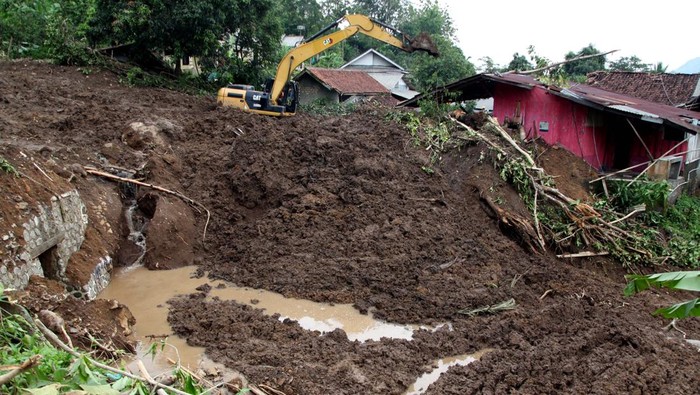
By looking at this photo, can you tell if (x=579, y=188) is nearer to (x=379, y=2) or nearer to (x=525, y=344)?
(x=525, y=344)

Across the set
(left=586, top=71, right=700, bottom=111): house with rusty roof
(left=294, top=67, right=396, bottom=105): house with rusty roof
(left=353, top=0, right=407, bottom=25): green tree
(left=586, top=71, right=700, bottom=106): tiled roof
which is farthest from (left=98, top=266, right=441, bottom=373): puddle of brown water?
(left=353, top=0, right=407, bottom=25): green tree

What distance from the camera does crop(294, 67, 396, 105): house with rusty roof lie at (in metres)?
24.9

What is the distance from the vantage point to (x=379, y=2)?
169ft

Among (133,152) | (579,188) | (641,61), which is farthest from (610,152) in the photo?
(641,61)

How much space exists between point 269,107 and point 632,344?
1083cm

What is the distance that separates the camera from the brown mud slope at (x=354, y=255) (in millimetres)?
6434

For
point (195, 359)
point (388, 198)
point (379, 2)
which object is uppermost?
point (379, 2)

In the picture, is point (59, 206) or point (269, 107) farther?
point (269, 107)

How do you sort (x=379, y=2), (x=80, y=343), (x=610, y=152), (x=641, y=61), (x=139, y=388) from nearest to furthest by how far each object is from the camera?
(x=139, y=388) < (x=80, y=343) < (x=610, y=152) < (x=641, y=61) < (x=379, y=2)

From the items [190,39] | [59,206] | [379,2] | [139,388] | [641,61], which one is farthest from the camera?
[379,2]

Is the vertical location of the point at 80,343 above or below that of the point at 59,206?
below

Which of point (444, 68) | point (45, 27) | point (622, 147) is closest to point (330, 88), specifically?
point (444, 68)

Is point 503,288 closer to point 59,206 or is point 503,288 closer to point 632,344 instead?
point 632,344

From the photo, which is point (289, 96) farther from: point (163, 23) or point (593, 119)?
point (593, 119)
